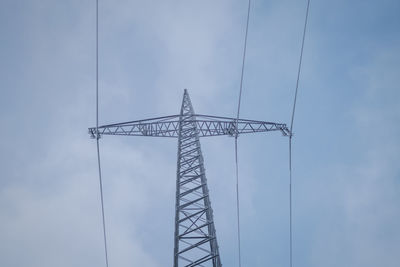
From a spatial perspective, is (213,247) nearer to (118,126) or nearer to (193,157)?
(193,157)

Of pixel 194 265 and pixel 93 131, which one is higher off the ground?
pixel 93 131

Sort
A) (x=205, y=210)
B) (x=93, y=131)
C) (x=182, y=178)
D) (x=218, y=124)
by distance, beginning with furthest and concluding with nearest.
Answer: (x=93, y=131)
(x=218, y=124)
(x=182, y=178)
(x=205, y=210)

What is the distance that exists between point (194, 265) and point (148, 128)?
29.8 ft

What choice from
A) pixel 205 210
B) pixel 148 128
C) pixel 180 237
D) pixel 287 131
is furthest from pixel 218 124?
pixel 180 237

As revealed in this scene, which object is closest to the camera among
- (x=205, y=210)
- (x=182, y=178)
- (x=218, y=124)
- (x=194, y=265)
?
(x=194, y=265)

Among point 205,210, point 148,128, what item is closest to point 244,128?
point 148,128

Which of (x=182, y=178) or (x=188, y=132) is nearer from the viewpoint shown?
(x=182, y=178)

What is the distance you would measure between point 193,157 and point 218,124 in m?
4.43

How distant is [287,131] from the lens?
61.5 feet

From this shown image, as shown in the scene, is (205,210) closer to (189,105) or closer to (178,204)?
(178,204)

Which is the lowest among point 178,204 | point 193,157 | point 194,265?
point 194,265

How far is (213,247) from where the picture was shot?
343 inches

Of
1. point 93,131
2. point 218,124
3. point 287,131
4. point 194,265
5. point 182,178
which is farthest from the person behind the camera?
point 287,131

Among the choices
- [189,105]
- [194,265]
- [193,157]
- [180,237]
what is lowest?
[194,265]
